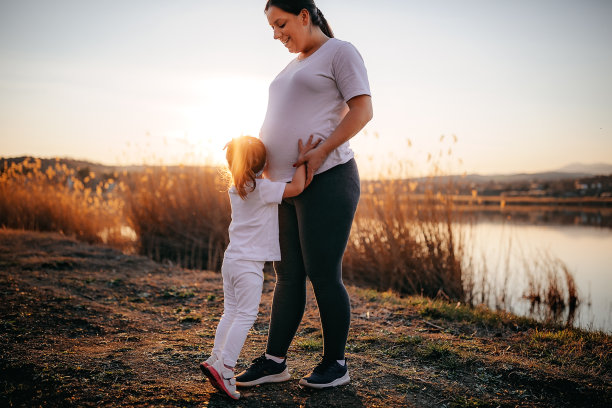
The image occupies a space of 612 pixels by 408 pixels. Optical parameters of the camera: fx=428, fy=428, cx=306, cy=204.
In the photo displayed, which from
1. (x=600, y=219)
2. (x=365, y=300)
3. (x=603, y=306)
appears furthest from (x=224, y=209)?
(x=600, y=219)

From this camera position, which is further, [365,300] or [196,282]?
[196,282]

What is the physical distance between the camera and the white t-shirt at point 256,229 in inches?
79.9

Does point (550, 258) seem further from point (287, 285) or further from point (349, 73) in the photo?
point (349, 73)

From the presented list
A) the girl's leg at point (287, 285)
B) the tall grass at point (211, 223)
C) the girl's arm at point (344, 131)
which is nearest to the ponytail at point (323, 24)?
the girl's arm at point (344, 131)

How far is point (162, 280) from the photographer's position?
17.3 ft

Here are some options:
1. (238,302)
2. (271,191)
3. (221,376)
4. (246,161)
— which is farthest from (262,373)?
(246,161)

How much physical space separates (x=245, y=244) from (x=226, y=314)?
0.36 m

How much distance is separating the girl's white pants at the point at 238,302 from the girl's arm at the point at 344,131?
536 millimetres

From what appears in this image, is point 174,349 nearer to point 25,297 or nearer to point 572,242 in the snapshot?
point 25,297

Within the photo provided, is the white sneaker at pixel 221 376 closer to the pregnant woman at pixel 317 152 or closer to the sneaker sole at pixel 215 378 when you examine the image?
the sneaker sole at pixel 215 378

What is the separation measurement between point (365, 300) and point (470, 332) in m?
1.18

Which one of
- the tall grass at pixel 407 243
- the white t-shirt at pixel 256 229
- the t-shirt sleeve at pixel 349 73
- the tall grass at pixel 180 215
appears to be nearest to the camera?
the t-shirt sleeve at pixel 349 73

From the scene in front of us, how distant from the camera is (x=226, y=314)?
2.09m

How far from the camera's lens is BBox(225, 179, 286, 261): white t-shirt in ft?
6.66
